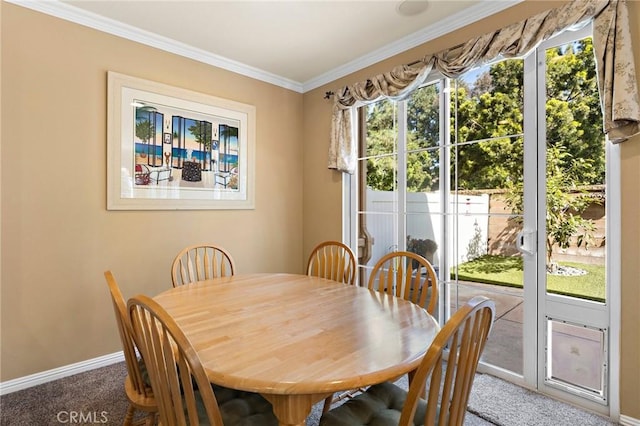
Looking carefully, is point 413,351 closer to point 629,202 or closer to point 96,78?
point 629,202

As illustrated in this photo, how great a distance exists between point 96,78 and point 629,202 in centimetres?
355

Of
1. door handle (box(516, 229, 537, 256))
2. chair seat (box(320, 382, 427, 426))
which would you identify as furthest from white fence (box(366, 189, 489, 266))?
chair seat (box(320, 382, 427, 426))

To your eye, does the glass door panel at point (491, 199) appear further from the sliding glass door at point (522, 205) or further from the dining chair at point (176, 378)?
the dining chair at point (176, 378)

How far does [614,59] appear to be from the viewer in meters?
1.73

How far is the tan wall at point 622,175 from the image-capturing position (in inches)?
68.6

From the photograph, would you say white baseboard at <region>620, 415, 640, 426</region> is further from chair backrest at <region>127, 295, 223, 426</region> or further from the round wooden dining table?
chair backrest at <region>127, 295, 223, 426</region>

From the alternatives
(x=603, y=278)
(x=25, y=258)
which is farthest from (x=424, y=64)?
(x=25, y=258)

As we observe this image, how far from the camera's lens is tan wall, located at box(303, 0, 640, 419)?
174 cm

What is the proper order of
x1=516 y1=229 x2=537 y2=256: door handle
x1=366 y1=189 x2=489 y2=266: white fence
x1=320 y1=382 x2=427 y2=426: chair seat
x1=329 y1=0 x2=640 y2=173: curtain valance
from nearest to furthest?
x1=320 y1=382 x2=427 y2=426: chair seat < x1=329 y1=0 x2=640 y2=173: curtain valance < x1=516 y1=229 x2=537 y2=256: door handle < x1=366 y1=189 x2=489 y2=266: white fence

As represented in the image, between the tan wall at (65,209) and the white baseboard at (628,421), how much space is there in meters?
3.12

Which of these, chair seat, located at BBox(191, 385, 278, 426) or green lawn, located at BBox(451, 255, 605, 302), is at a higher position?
green lawn, located at BBox(451, 255, 605, 302)

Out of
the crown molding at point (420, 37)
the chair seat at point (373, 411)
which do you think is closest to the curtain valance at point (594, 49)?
the crown molding at point (420, 37)

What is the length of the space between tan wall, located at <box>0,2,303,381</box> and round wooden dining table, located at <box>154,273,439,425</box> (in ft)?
3.49

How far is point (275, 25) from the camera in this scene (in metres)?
2.51
